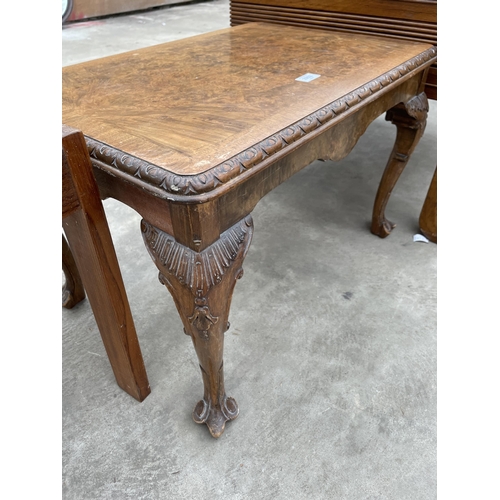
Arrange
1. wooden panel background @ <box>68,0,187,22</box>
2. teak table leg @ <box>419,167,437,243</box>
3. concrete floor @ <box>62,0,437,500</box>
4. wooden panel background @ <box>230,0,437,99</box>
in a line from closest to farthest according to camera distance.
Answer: concrete floor @ <box>62,0,437,500</box> < wooden panel background @ <box>230,0,437,99</box> < teak table leg @ <box>419,167,437,243</box> < wooden panel background @ <box>68,0,187,22</box>

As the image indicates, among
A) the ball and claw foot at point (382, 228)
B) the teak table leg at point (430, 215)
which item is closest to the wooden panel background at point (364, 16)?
the teak table leg at point (430, 215)

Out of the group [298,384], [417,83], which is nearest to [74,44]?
[417,83]

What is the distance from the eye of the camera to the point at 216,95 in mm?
892

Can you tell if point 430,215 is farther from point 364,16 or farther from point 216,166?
point 216,166

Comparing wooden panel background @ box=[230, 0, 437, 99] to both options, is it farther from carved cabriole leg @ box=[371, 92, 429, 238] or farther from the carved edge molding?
the carved edge molding

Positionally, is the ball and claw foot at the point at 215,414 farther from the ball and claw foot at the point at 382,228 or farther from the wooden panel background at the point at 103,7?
the wooden panel background at the point at 103,7

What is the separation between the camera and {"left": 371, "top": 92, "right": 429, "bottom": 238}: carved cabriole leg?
4.28ft

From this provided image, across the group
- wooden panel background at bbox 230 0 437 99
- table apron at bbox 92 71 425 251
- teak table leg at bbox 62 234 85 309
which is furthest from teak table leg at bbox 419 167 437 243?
teak table leg at bbox 62 234 85 309

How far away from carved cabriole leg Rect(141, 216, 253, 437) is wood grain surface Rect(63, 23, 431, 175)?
0.14 metres

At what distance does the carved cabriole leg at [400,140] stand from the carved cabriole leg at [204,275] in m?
0.83

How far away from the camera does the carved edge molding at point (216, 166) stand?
61 centimetres

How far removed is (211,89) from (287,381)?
746 mm

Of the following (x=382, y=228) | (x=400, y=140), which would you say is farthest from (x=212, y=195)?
(x=382, y=228)

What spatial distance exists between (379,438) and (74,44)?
4630 millimetres
